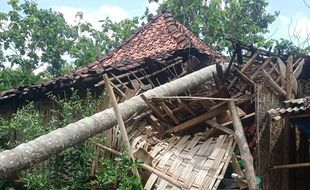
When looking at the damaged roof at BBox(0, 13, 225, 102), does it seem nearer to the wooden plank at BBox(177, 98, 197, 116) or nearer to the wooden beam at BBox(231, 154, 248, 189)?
the wooden plank at BBox(177, 98, 197, 116)

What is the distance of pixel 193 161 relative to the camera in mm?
5949

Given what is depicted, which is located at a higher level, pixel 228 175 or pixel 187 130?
pixel 187 130

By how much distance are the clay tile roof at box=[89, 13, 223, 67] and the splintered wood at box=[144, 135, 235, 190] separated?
14.2ft

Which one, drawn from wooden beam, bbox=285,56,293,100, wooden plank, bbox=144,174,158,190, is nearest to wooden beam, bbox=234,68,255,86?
wooden beam, bbox=285,56,293,100

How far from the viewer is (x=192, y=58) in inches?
398

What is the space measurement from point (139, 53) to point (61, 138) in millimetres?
6386

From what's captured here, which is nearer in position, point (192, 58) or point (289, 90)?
point (289, 90)

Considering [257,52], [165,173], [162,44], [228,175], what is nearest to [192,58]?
[162,44]

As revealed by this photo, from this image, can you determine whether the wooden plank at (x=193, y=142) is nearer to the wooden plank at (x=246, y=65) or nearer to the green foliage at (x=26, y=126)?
the wooden plank at (x=246, y=65)

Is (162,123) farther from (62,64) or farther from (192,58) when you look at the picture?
(62,64)

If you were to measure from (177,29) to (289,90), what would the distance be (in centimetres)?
551

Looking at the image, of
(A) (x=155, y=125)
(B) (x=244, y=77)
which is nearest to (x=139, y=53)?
(A) (x=155, y=125)

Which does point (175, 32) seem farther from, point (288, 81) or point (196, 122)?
point (196, 122)

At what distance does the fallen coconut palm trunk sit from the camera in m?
4.79
